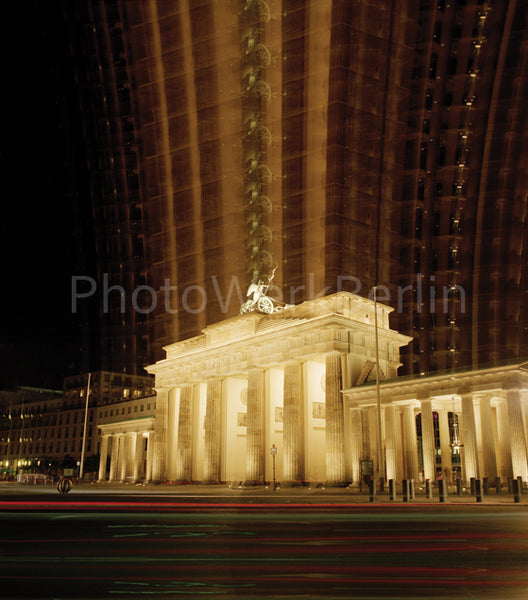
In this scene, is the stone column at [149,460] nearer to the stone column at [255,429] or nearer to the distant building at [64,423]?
the stone column at [255,429]

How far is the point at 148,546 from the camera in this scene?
8.55m

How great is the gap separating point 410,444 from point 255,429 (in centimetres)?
1211

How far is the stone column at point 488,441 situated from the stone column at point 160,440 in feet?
103

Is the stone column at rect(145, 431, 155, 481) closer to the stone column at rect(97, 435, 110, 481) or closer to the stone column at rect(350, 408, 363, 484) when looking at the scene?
the stone column at rect(97, 435, 110, 481)

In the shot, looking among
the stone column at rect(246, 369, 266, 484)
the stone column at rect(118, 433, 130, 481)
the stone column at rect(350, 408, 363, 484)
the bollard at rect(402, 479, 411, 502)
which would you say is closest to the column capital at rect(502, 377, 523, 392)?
the stone column at rect(350, 408, 363, 484)

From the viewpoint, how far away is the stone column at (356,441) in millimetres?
35250

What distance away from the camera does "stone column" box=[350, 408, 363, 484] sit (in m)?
35.2

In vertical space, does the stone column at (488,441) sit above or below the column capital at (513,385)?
below

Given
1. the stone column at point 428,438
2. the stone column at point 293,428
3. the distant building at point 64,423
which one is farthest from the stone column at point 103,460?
the stone column at point 428,438

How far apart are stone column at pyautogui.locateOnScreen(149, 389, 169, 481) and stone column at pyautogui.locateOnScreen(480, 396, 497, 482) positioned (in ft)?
103

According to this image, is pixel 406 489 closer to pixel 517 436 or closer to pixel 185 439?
pixel 517 436

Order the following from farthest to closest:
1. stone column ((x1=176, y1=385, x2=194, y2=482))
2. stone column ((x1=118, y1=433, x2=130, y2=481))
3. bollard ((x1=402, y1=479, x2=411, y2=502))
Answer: stone column ((x1=118, y1=433, x2=130, y2=481)) → stone column ((x1=176, y1=385, x2=194, y2=482)) → bollard ((x1=402, y1=479, x2=411, y2=502))

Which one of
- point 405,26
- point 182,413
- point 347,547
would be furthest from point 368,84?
point 347,547

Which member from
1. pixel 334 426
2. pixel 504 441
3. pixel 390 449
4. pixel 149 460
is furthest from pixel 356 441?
pixel 149 460
